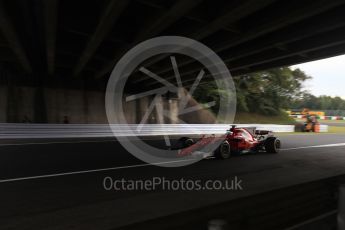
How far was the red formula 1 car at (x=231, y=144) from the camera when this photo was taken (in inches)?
395

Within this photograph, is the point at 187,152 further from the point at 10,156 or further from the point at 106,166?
the point at 10,156

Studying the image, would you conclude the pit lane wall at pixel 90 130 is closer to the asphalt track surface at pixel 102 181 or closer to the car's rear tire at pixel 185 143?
the asphalt track surface at pixel 102 181

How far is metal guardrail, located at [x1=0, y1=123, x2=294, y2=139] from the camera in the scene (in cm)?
1756

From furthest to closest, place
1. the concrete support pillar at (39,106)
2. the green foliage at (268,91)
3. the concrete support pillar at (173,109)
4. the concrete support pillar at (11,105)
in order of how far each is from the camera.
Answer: the green foliage at (268,91)
the concrete support pillar at (173,109)
the concrete support pillar at (39,106)
the concrete support pillar at (11,105)

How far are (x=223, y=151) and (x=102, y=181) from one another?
450 centimetres

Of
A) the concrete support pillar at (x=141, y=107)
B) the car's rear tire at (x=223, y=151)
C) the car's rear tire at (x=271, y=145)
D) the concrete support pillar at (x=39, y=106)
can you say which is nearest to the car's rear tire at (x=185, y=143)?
the car's rear tire at (x=223, y=151)

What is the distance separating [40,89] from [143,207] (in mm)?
19790

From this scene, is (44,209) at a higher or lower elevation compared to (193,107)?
lower

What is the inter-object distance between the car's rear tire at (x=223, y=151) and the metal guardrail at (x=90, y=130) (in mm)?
11313

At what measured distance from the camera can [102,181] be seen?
695 cm

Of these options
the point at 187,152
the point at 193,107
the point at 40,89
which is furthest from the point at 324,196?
the point at 193,107

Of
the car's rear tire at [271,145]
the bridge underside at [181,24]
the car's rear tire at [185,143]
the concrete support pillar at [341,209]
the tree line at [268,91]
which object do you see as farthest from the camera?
the tree line at [268,91]

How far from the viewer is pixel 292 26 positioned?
11.0m

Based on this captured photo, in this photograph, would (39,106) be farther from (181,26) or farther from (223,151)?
(223,151)
